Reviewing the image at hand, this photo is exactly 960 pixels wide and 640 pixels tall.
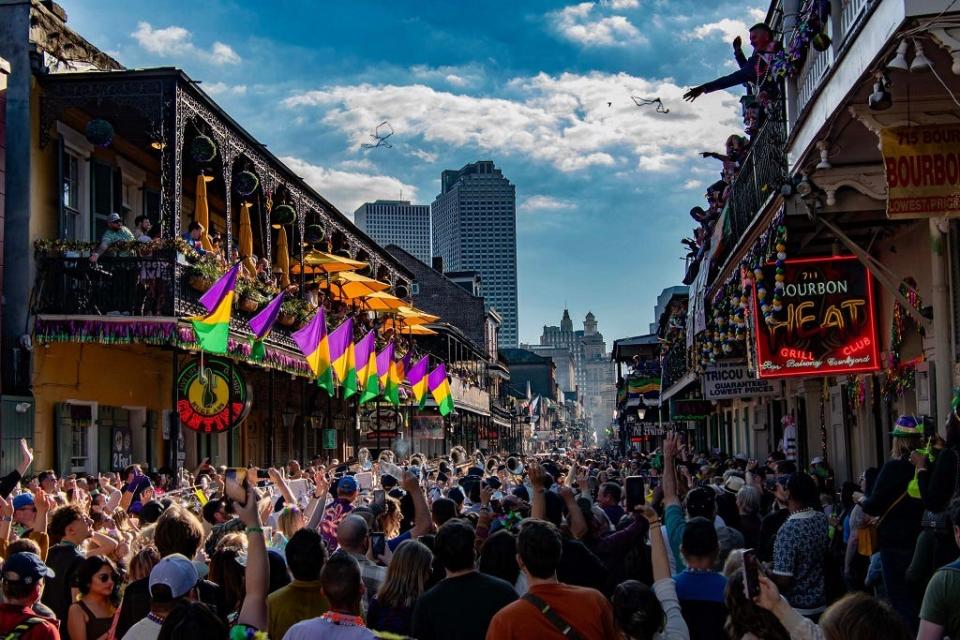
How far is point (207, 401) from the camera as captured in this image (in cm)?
1642

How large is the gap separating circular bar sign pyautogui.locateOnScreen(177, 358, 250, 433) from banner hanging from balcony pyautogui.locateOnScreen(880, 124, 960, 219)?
10.5m

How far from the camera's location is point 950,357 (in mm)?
10625

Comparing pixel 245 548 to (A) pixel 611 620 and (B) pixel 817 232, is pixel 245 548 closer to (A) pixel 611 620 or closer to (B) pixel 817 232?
(A) pixel 611 620

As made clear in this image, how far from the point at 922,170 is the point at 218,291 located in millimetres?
10312

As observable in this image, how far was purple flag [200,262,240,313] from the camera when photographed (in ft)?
51.9

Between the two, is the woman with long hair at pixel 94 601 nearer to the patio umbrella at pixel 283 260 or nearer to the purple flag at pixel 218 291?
the purple flag at pixel 218 291

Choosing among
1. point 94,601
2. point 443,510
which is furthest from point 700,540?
point 94,601

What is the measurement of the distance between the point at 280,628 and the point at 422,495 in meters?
2.32

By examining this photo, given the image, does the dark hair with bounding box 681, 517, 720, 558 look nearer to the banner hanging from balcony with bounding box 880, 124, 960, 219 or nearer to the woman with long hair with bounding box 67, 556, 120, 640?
the woman with long hair with bounding box 67, 556, 120, 640

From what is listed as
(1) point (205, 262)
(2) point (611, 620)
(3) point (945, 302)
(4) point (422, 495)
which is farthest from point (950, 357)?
(1) point (205, 262)

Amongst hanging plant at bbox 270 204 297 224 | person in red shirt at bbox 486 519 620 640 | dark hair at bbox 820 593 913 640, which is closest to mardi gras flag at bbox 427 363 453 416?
hanging plant at bbox 270 204 297 224

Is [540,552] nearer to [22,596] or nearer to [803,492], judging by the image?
[22,596]

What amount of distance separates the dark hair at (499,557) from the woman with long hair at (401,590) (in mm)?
321

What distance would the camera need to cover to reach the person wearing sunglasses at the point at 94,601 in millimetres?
6109
